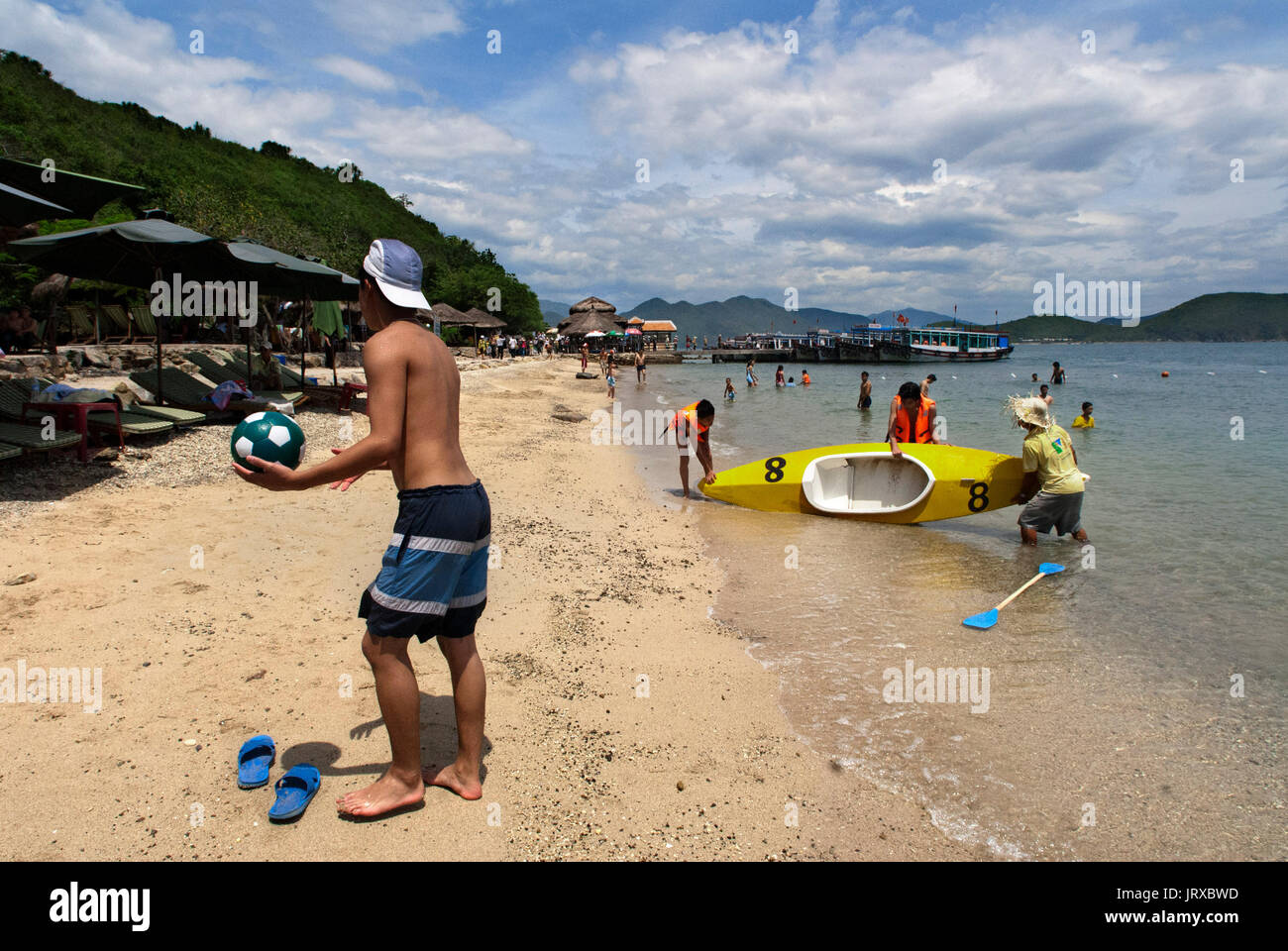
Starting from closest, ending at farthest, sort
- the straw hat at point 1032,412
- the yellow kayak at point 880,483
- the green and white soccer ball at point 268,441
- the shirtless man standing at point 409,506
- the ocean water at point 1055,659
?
the shirtless man standing at point 409,506 → the green and white soccer ball at point 268,441 → the ocean water at point 1055,659 → the straw hat at point 1032,412 → the yellow kayak at point 880,483

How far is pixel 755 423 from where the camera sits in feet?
69.7

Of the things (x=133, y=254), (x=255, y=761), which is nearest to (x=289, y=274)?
(x=133, y=254)

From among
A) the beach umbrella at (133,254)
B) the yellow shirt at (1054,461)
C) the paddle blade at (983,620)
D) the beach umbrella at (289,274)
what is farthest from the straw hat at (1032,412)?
the beach umbrella at (133,254)

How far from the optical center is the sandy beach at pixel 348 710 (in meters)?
2.66

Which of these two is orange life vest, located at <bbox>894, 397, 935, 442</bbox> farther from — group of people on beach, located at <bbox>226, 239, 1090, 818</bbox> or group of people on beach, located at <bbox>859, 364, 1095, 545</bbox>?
group of people on beach, located at <bbox>226, 239, 1090, 818</bbox>

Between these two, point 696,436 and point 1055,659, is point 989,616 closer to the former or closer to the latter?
point 1055,659

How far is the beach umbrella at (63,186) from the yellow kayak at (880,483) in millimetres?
8566

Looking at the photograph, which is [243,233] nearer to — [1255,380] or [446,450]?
[446,450]

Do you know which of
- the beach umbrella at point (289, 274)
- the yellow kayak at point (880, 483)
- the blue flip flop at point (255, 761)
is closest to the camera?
the blue flip flop at point (255, 761)

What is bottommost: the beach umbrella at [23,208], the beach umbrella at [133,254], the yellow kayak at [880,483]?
the yellow kayak at [880,483]

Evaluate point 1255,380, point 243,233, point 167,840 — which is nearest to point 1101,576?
point 167,840

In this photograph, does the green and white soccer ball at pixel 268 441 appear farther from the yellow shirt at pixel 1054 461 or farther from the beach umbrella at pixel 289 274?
the beach umbrella at pixel 289 274

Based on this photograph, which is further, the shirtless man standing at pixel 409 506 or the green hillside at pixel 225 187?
the green hillside at pixel 225 187

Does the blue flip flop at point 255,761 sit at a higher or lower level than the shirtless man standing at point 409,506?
lower
